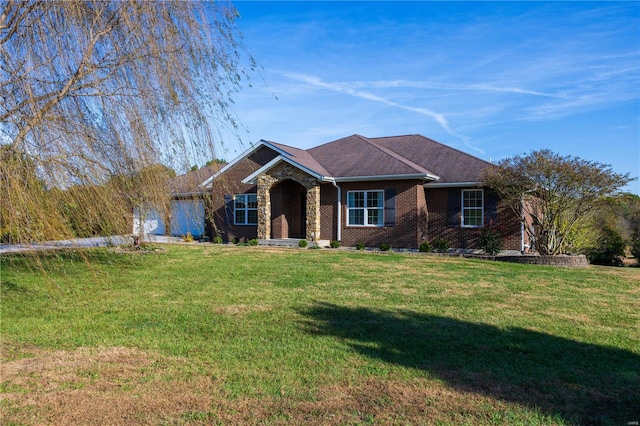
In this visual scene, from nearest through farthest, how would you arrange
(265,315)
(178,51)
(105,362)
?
(105,362)
(178,51)
(265,315)

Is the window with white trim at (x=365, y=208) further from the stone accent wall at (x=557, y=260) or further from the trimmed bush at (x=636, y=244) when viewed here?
the trimmed bush at (x=636, y=244)

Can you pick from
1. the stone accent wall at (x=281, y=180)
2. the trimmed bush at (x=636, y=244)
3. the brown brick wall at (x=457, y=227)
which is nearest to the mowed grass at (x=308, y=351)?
the brown brick wall at (x=457, y=227)

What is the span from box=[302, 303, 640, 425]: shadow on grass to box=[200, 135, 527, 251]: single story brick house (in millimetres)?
11557

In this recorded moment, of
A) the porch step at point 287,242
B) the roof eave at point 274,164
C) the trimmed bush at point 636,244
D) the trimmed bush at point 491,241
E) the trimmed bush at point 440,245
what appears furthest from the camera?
the porch step at point 287,242

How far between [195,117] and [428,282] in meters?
6.98

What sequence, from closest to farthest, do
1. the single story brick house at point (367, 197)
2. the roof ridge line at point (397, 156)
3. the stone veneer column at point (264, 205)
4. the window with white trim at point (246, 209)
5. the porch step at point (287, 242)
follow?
1. the single story brick house at point (367, 197)
2. the roof ridge line at point (397, 156)
3. the porch step at point (287, 242)
4. the stone veneer column at point (264, 205)
5. the window with white trim at point (246, 209)

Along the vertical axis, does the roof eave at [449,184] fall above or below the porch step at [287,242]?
above

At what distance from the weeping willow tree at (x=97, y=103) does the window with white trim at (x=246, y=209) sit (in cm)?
1642

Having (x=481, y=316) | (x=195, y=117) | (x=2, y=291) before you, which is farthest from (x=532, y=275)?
(x=2, y=291)

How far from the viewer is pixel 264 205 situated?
21250mm

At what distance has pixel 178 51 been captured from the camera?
5621 millimetres

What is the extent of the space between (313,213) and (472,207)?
6627mm

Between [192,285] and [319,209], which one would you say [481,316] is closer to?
[192,285]

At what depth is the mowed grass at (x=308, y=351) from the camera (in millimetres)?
4016
